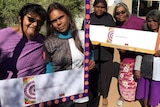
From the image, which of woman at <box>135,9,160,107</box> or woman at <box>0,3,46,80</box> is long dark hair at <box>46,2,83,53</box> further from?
woman at <box>135,9,160,107</box>

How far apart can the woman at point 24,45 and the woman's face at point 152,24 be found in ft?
5.19

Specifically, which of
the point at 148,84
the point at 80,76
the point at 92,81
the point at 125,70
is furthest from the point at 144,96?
the point at 80,76

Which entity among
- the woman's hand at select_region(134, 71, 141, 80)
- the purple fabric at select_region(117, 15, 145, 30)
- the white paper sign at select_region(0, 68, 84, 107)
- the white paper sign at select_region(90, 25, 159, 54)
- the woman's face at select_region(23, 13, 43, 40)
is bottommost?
the woman's hand at select_region(134, 71, 141, 80)

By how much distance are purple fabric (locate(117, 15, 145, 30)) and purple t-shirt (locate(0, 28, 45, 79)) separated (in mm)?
1597

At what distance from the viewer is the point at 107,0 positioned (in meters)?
4.14

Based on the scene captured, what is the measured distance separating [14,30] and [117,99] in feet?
8.76

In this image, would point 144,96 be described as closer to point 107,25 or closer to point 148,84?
point 148,84

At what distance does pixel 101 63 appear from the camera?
4129 mm

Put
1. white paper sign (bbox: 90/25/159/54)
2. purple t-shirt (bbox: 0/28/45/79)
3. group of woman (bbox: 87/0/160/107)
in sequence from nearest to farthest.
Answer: purple t-shirt (bbox: 0/28/45/79) → white paper sign (bbox: 90/25/159/54) → group of woman (bbox: 87/0/160/107)

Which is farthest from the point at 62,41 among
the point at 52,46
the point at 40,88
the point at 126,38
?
the point at 126,38

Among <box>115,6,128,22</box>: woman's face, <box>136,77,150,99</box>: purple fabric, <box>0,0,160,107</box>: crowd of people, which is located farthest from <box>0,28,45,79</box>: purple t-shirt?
<box>136,77,150,99</box>: purple fabric

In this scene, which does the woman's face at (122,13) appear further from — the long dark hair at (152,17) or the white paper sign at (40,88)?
the white paper sign at (40,88)

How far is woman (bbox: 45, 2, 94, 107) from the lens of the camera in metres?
2.41

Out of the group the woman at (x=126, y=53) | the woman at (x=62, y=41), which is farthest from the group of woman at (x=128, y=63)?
the woman at (x=62, y=41)
